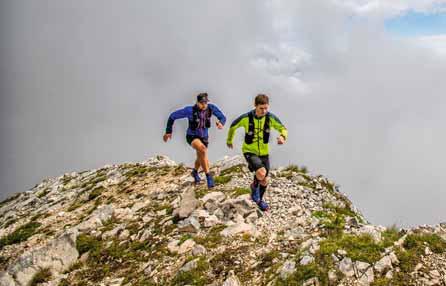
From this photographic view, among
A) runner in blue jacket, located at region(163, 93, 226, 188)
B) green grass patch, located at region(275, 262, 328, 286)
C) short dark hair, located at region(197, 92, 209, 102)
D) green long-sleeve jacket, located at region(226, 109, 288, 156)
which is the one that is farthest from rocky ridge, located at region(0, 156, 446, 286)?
short dark hair, located at region(197, 92, 209, 102)

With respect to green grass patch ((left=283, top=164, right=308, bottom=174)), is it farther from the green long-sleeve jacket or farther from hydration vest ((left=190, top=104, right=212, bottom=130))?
the green long-sleeve jacket

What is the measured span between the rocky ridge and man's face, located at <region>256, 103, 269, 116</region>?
10.9ft

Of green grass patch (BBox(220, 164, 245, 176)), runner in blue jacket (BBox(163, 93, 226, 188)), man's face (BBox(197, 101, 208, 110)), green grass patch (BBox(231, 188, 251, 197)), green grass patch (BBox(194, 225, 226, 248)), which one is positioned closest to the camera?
green grass patch (BBox(194, 225, 226, 248))

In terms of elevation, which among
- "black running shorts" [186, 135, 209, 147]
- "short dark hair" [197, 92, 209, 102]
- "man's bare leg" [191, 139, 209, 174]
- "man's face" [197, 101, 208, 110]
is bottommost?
"man's bare leg" [191, 139, 209, 174]

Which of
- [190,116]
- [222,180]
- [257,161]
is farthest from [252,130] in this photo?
[222,180]

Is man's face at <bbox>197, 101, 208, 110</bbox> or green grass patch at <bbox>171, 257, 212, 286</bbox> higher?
man's face at <bbox>197, 101, 208, 110</bbox>

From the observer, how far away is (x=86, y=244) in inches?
608

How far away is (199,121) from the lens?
680 inches

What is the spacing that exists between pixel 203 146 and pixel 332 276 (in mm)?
8922

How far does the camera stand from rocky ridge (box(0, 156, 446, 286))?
34.3 feet

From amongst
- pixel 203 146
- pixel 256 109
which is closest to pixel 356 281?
pixel 256 109

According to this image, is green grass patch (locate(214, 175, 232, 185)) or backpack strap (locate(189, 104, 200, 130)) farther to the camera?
green grass patch (locate(214, 175, 232, 185))

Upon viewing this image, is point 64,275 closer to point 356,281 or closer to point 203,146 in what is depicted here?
point 203,146

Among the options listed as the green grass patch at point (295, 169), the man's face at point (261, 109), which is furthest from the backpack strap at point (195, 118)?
the green grass patch at point (295, 169)
